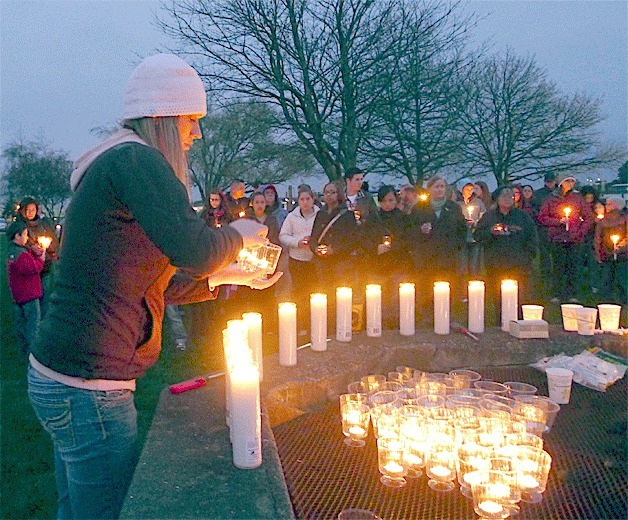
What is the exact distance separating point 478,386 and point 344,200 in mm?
4127

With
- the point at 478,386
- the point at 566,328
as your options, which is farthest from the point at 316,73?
the point at 478,386

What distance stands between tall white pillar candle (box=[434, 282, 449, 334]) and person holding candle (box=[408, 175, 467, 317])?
11.8ft

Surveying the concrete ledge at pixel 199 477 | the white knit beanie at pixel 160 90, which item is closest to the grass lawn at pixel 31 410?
the concrete ledge at pixel 199 477

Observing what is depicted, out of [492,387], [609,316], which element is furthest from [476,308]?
[492,387]

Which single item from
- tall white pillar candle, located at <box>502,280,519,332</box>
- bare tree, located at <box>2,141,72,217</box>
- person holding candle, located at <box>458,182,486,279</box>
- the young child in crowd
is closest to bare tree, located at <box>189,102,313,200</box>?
bare tree, located at <box>2,141,72,217</box>

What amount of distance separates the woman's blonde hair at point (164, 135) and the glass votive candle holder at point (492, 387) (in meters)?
2.07

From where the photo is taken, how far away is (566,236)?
1009 centimetres

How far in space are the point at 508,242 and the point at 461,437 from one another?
18.5ft

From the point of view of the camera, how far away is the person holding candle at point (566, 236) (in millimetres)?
10062

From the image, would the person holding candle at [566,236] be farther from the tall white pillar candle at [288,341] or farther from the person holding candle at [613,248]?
the tall white pillar candle at [288,341]

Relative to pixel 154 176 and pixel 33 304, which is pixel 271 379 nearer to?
pixel 154 176

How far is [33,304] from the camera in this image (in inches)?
275

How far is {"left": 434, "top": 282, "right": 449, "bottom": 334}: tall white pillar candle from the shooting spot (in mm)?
4395

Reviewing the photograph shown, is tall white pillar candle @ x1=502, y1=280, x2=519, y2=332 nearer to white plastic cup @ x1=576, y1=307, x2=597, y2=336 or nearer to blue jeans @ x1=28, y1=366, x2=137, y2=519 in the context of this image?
white plastic cup @ x1=576, y1=307, x2=597, y2=336
